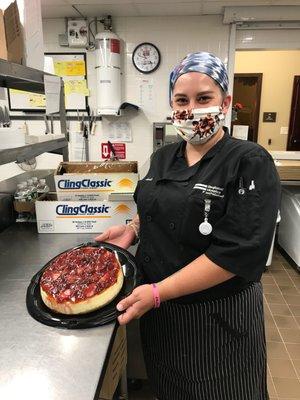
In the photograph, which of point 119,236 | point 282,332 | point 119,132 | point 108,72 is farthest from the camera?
point 119,132

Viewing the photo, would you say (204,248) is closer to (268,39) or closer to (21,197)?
(21,197)

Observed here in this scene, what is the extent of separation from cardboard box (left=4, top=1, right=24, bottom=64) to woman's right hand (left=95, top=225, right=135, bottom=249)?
0.76m

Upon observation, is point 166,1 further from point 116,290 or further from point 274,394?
point 274,394

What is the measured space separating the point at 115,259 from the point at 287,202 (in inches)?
100

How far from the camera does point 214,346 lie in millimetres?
1072

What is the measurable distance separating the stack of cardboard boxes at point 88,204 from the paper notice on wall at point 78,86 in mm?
2068

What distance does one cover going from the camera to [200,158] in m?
1.07

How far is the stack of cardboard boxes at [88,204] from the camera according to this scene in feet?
5.25

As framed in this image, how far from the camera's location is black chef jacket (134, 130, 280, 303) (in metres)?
0.88

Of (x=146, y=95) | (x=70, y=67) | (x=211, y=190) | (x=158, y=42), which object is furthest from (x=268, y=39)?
(x=211, y=190)

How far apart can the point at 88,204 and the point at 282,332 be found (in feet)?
5.35

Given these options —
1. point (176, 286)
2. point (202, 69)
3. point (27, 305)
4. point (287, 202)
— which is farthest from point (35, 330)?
point (287, 202)

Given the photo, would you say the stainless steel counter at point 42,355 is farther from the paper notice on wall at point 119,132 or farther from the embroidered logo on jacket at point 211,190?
the paper notice on wall at point 119,132

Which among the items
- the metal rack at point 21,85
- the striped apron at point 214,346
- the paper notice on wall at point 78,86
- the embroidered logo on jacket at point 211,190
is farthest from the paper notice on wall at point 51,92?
the paper notice on wall at point 78,86
